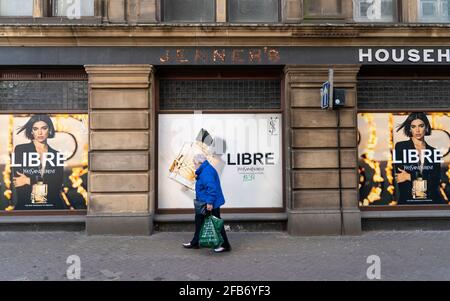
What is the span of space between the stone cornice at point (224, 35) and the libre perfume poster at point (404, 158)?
1.83 meters

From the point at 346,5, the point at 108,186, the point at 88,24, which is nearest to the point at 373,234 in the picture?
the point at 346,5

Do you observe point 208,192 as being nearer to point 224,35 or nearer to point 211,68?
point 211,68

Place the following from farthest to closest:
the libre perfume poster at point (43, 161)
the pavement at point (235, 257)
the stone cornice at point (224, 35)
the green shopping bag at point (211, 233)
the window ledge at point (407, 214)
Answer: the libre perfume poster at point (43, 161)
the window ledge at point (407, 214)
the stone cornice at point (224, 35)
the green shopping bag at point (211, 233)
the pavement at point (235, 257)

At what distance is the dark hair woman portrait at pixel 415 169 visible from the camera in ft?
33.9

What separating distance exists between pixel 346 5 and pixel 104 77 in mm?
5864

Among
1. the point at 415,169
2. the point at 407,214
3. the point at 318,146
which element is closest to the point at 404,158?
the point at 415,169

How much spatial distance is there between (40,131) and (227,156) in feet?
14.8

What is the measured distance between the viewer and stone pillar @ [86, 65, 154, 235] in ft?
31.5

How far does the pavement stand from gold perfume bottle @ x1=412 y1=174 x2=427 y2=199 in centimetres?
95

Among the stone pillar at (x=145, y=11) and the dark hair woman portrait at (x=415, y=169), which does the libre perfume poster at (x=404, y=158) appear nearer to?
the dark hair woman portrait at (x=415, y=169)

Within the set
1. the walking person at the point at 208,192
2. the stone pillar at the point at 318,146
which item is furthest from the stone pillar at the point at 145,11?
the walking person at the point at 208,192

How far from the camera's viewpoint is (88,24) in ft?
31.3

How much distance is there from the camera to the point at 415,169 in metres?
10.4

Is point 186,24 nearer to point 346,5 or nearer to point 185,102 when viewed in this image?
point 185,102
